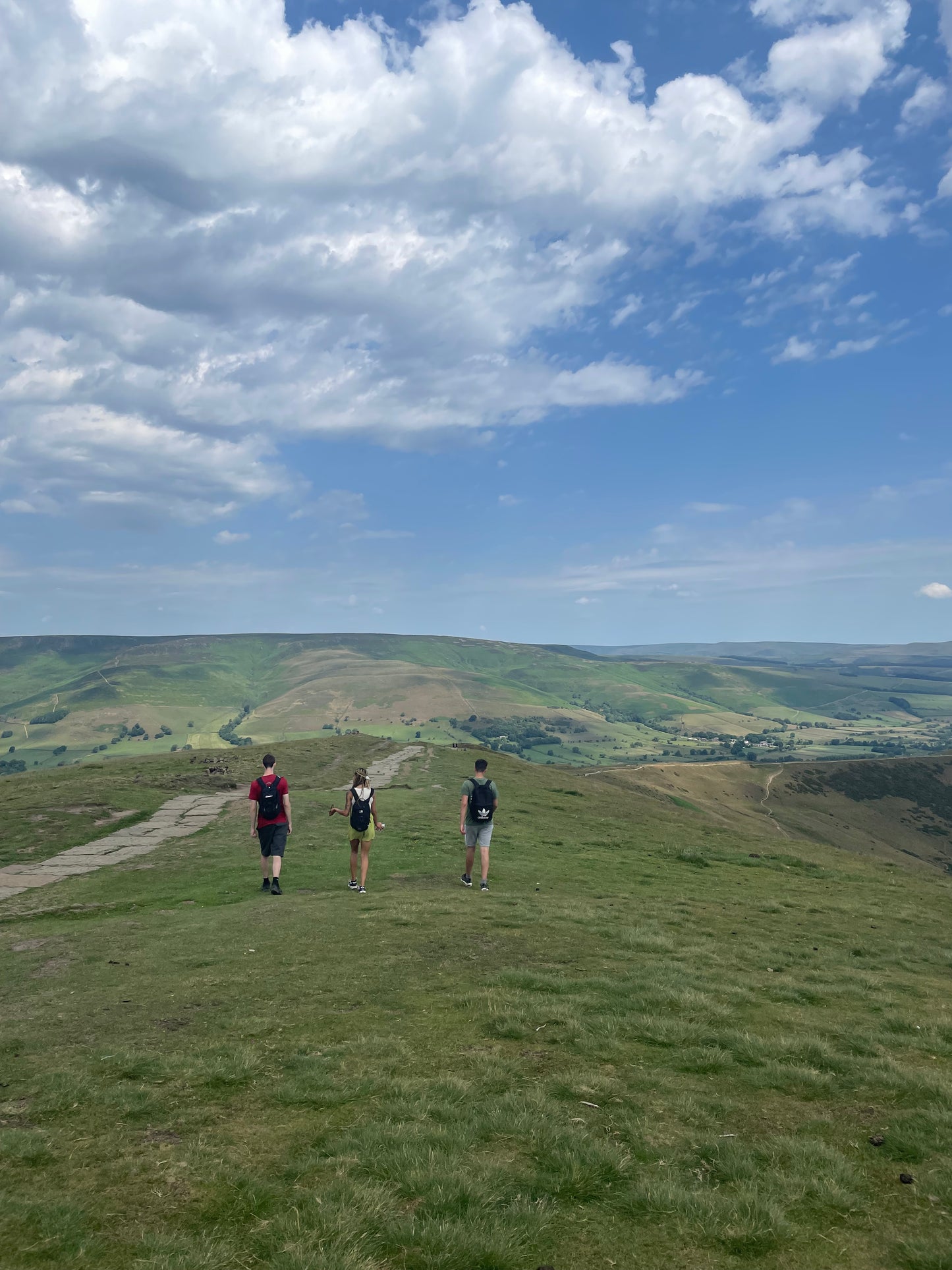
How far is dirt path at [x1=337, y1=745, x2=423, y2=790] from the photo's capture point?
45372 millimetres

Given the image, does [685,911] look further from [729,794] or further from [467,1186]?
[729,794]

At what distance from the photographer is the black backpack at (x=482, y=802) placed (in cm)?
2022

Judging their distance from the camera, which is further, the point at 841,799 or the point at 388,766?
Result: the point at 841,799

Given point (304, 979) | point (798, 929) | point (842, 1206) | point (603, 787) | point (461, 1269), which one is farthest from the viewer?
point (603, 787)

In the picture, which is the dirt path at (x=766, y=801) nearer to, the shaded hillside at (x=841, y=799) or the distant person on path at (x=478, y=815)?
the shaded hillside at (x=841, y=799)

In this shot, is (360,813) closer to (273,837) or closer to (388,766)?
(273,837)

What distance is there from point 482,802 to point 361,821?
11.4 ft

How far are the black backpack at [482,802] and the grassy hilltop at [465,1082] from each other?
2318mm

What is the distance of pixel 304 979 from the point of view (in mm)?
12117

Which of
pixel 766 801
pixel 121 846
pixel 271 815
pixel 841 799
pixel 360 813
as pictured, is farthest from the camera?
pixel 841 799

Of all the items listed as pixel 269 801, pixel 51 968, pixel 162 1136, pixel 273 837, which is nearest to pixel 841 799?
pixel 273 837

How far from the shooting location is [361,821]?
19906 mm

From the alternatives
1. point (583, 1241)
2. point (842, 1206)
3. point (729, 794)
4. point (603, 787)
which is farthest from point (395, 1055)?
point (729, 794)

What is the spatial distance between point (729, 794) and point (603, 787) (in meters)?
55.8
